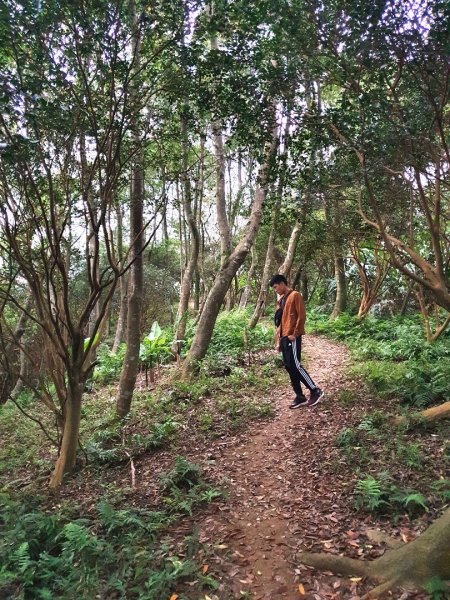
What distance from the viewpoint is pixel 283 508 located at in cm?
461

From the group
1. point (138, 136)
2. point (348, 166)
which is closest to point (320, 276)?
point (348, 166)

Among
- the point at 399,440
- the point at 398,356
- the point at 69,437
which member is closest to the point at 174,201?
the point at 69,437

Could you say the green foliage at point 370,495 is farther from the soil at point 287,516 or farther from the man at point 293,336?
the man at point 293,336

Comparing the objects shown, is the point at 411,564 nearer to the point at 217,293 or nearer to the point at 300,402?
the point at 300,402

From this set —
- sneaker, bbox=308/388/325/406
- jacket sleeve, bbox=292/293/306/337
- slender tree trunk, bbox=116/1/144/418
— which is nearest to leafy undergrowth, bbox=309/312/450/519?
sneaker, bbox=308/388/325/406

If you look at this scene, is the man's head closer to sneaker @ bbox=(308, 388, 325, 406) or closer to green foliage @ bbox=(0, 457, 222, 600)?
sneaker @ bbox=(308, 388, 325, 406)

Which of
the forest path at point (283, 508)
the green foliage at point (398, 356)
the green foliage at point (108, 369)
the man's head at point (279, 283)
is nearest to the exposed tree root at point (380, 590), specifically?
the forest path at point (283, 508)

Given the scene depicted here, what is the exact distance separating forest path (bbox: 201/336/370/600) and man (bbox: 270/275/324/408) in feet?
0.92

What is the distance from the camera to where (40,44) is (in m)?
4.56

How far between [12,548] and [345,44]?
6264mm

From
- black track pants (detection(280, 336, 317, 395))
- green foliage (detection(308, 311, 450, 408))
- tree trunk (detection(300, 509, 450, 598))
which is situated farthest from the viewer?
black track pants (detection(280, 336, 317, 395))

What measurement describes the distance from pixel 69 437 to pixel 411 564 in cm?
440

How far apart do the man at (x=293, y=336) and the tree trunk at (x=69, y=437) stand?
329 cm

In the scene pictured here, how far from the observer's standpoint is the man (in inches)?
286
